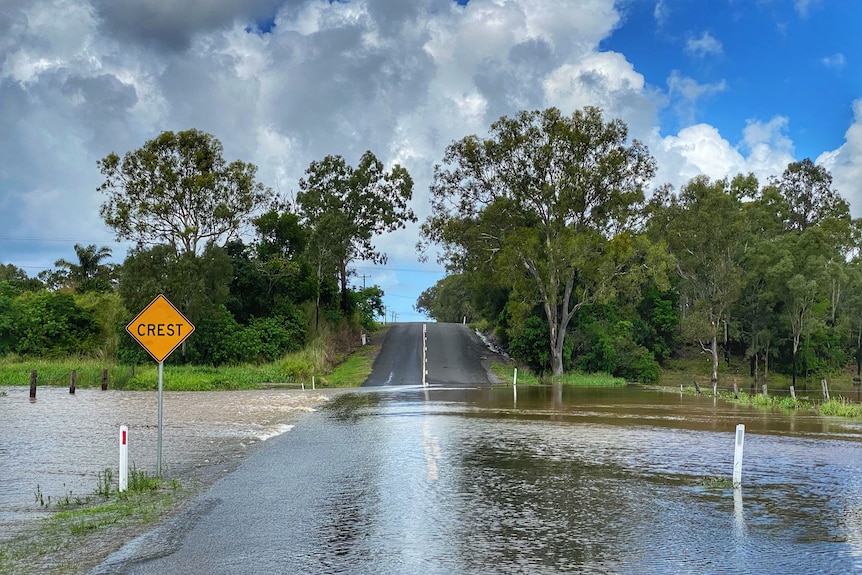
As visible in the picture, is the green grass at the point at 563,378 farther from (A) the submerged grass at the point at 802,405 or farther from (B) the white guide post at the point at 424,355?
(A) the submerged grass at the point at 802,405

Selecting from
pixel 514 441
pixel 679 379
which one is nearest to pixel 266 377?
pixel 514 441

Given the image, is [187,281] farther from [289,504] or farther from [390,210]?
[289,504]

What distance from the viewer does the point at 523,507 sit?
1020 cm

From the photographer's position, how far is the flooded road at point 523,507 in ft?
25.0

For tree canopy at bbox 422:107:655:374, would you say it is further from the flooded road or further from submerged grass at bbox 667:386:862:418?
the flooded road

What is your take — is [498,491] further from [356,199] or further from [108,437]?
[356,199]

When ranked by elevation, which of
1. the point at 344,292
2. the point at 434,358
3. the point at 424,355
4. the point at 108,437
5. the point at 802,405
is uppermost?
the point at 344,292

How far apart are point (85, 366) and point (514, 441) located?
38.0 metres

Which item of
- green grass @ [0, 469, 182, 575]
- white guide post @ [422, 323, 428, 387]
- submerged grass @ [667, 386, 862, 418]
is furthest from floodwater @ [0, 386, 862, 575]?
white guide post @ [422, 323, 428, 387]

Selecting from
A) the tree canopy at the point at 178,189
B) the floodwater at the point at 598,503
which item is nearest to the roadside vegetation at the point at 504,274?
the tree canopy at the point at 178,189

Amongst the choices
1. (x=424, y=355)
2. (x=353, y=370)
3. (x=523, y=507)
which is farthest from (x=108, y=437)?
(x=424, y=355)

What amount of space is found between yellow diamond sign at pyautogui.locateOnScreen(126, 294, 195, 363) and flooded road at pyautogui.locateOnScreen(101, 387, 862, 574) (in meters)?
2.48

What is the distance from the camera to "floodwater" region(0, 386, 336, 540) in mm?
12938

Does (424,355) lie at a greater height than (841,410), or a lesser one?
greater
